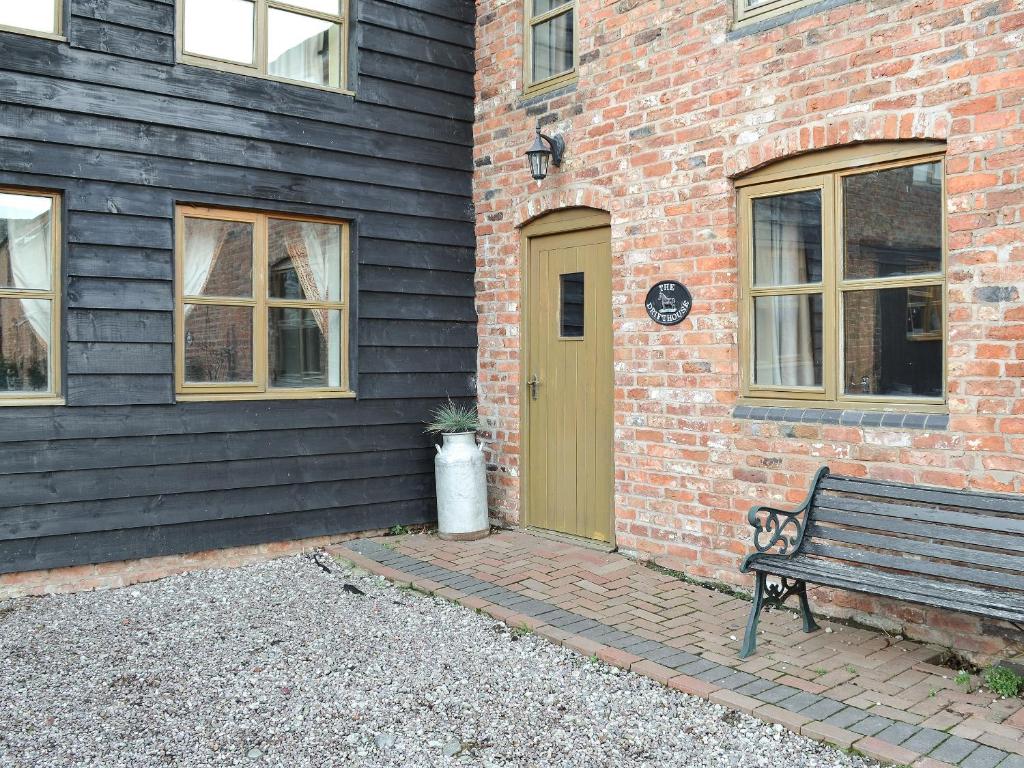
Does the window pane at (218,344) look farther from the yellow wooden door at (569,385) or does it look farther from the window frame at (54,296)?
the yellow wooden door at (569,385)

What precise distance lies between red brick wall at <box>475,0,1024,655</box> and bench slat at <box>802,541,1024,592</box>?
43cm

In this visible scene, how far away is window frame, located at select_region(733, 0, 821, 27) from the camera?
15.9ft

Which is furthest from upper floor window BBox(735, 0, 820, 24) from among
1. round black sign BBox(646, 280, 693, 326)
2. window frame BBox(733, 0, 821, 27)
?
round black sign BBox(646, 280, 693, 326)

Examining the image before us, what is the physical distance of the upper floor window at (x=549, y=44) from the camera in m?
6.23

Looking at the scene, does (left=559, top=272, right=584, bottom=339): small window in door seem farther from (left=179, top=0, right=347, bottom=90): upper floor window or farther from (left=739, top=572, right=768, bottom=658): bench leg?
(left=739, top=572, right=768, bottom=658): bench leg

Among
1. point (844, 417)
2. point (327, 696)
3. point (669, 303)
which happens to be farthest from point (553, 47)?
point (327, 696)

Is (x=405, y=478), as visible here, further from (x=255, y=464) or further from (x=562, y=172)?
(x=562, y=172)

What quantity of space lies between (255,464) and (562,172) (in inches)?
115

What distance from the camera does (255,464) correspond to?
5.98 m

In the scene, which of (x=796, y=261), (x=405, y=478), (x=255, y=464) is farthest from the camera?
(x=405, y=478)

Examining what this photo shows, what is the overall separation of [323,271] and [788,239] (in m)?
3.23

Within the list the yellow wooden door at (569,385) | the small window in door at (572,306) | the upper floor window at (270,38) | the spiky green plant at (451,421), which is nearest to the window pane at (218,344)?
the spiky green plant at (451,421)

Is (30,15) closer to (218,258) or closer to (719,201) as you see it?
(218,258)

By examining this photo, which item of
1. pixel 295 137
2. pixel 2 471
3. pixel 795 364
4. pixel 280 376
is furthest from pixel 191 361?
pixel 795 364
